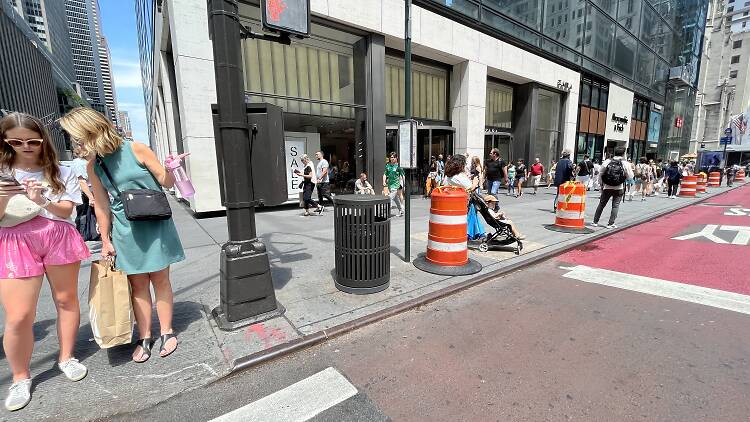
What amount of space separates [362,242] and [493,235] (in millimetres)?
3039

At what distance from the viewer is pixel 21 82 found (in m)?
53.8

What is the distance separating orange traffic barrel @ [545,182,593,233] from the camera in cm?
728

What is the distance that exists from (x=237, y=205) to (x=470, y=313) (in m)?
2.73

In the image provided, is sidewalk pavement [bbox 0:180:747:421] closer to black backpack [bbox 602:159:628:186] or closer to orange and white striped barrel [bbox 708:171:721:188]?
black backpack [bbox 602:159:628:186]

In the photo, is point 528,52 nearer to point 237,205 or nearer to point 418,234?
point 418,234

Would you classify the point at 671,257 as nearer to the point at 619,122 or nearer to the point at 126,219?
the point at 126,219

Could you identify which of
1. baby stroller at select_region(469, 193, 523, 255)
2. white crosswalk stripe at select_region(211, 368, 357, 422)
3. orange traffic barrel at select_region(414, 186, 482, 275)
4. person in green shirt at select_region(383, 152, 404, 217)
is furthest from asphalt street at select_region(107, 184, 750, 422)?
person in green shirt at select_region(383, 152, 404, 217)

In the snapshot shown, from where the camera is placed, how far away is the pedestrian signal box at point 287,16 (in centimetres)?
313

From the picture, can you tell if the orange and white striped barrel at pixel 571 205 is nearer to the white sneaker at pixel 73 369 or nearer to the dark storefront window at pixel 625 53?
the white sneaker at pixel 73 369

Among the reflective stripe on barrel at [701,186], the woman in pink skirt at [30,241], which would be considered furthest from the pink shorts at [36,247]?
the reflective stripe on barrel at [701,186]

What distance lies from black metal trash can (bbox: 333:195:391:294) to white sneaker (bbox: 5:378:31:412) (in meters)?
2.72

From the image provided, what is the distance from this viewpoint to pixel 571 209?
7449 mm

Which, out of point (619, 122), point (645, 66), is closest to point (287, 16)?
point (619, 122)

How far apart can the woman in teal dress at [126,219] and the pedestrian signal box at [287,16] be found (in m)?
1.71
